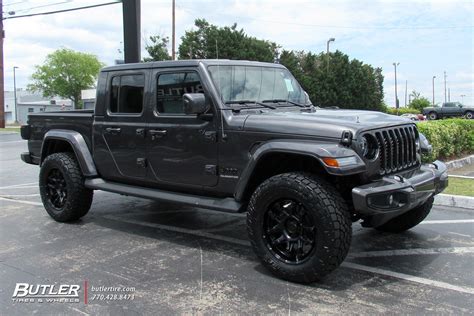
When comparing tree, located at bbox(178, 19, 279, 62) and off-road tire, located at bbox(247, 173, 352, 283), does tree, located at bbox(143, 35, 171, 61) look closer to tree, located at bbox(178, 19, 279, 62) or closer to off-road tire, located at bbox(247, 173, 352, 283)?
tree, located at bbox(178, 19, 279, 62)

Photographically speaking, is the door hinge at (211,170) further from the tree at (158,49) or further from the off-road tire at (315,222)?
the tree at (158,49)

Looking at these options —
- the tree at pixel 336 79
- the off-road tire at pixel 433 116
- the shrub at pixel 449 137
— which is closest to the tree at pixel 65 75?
the tree at pixel 336 79

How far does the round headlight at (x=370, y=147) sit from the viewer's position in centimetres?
405

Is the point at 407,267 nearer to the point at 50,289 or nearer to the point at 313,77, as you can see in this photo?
the point at 50,289

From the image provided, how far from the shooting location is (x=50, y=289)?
4059 mm

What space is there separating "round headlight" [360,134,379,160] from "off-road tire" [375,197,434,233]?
1370 mm

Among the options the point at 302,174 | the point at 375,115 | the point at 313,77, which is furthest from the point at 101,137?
the point at 313,77

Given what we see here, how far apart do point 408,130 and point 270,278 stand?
1933 millimetres

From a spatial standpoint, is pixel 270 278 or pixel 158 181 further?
pixel 158 181

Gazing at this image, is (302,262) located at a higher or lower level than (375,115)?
lower

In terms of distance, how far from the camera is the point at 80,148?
19.9 ft

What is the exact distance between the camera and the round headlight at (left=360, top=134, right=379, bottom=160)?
4048 millimetres

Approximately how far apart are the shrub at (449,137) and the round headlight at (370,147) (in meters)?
5.97

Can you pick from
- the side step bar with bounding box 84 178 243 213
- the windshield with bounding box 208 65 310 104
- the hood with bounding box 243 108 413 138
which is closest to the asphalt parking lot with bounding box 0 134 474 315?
the side step bar with bounding box 84 178 243 213
